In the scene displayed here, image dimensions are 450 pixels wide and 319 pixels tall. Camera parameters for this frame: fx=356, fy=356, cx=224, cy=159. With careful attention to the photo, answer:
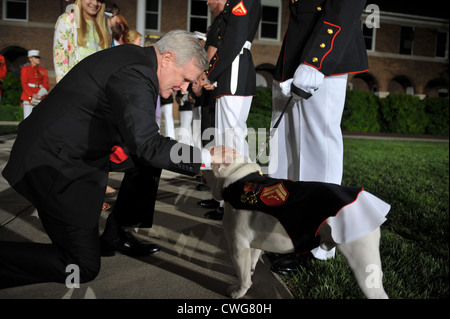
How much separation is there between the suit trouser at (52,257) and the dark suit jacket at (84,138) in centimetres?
8

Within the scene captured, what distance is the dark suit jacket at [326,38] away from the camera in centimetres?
227

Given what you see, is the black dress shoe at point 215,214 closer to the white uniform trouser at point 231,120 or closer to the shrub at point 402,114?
the white uniform trouser at point 231,120

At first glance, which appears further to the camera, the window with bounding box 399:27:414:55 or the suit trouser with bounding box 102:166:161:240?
the window with bounding box 399:27:414:55

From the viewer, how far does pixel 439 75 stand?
24.9m

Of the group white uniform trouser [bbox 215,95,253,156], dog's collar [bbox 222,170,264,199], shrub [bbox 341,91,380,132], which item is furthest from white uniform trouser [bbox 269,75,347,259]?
shrub [bbox 341,91,380,132]

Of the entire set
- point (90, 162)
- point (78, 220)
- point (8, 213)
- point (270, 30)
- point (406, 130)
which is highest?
point (270, 30)

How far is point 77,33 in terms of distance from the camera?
334 centimetres

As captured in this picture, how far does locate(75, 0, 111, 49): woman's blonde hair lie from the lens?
11.0ft

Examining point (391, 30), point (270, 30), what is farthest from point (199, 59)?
point (391, 30)

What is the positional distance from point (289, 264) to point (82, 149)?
1.51m

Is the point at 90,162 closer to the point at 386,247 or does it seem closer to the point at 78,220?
the point at 78,220

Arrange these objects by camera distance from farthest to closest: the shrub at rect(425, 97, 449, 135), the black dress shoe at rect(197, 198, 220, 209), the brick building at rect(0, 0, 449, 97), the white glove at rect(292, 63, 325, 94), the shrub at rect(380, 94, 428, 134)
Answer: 1. the brick building at rect(0, 0, 449, 97)
2. the shrub at rect(425, 97, 449, 135)
3. the shrub at rect(380, 94, 428, 134)
4. the black dress shoe at rect(197, 198, 220, 209)
5. the white glove at rect(292, 63, 325, 94)

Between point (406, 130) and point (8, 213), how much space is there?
1923 centimetres
